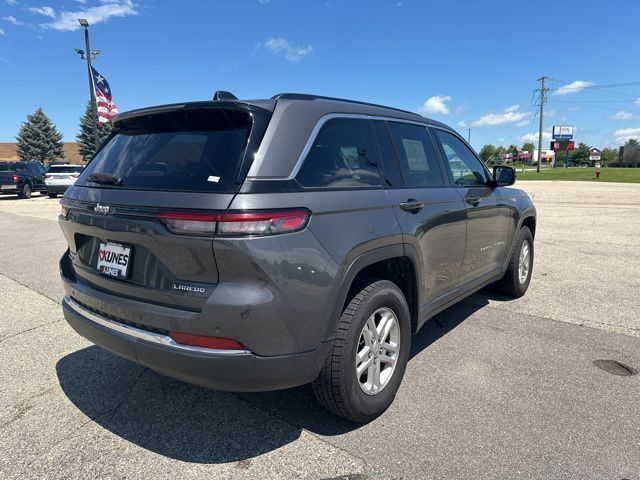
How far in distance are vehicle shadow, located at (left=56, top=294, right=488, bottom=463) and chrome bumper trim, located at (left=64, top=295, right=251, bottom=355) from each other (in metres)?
0.67

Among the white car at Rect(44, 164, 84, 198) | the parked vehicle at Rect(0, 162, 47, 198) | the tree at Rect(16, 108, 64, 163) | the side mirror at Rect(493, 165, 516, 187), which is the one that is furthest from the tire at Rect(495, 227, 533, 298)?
the tree at Rect(16, 108, 64, 163)

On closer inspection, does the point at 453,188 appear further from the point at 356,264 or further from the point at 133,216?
the point at 133,216

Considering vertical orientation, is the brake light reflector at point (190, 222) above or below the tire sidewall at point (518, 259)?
above

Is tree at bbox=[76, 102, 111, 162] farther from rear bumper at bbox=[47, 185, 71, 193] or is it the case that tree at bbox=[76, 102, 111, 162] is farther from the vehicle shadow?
the vehicle shadow

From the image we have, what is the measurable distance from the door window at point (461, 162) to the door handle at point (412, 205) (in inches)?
34.0

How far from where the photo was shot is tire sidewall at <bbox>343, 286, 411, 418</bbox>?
2.61m

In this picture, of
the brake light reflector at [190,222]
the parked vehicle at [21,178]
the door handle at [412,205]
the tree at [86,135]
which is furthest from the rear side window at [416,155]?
the tree at [86,135]

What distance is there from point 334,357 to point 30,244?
29.5ft

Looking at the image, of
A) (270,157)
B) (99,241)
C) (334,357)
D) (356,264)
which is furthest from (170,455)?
(270,157)

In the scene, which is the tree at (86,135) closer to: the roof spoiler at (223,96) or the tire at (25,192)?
the tire at (25,192)

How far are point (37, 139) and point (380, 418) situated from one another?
258 ft

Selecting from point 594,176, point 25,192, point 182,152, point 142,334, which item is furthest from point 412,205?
point 594,176

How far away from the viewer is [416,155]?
3555mm

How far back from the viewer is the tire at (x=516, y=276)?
5137 mm
